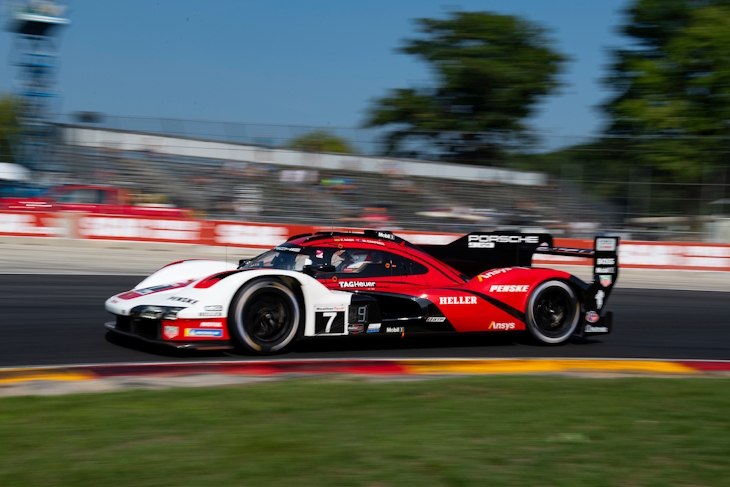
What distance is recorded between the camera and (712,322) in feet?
34.0

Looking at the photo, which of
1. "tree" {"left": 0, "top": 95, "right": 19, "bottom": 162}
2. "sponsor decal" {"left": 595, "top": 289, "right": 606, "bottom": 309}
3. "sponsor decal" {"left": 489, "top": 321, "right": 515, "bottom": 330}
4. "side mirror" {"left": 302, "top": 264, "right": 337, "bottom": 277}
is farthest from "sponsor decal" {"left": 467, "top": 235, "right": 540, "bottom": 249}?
"tree" {"left": 0, "top": 95, "right": 19, "bottom": 162}

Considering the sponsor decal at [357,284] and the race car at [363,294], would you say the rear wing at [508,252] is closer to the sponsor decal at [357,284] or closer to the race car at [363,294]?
the race car at [363,294]

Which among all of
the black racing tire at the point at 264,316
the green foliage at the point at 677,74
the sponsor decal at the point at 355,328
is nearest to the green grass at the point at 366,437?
the black racing tire at the point at 264,316

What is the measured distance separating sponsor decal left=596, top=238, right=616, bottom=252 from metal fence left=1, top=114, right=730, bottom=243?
Result: 1084 centimetres

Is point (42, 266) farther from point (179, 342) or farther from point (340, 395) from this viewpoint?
point (340, 395)

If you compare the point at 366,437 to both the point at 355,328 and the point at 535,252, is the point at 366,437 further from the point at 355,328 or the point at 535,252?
the point at 535,252

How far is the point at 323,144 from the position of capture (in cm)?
2047

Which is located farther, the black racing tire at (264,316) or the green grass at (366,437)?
the black racing tire at (264,316)

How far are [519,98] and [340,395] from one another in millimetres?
31456

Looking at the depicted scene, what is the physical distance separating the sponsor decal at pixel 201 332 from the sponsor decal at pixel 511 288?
281cm

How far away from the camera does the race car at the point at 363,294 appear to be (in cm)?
657

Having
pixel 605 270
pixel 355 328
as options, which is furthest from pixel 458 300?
pixel 605 270

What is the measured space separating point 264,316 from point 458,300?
1956 millimetres

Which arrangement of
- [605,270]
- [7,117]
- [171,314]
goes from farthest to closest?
[7,117]
[605,270]
[171,314]
